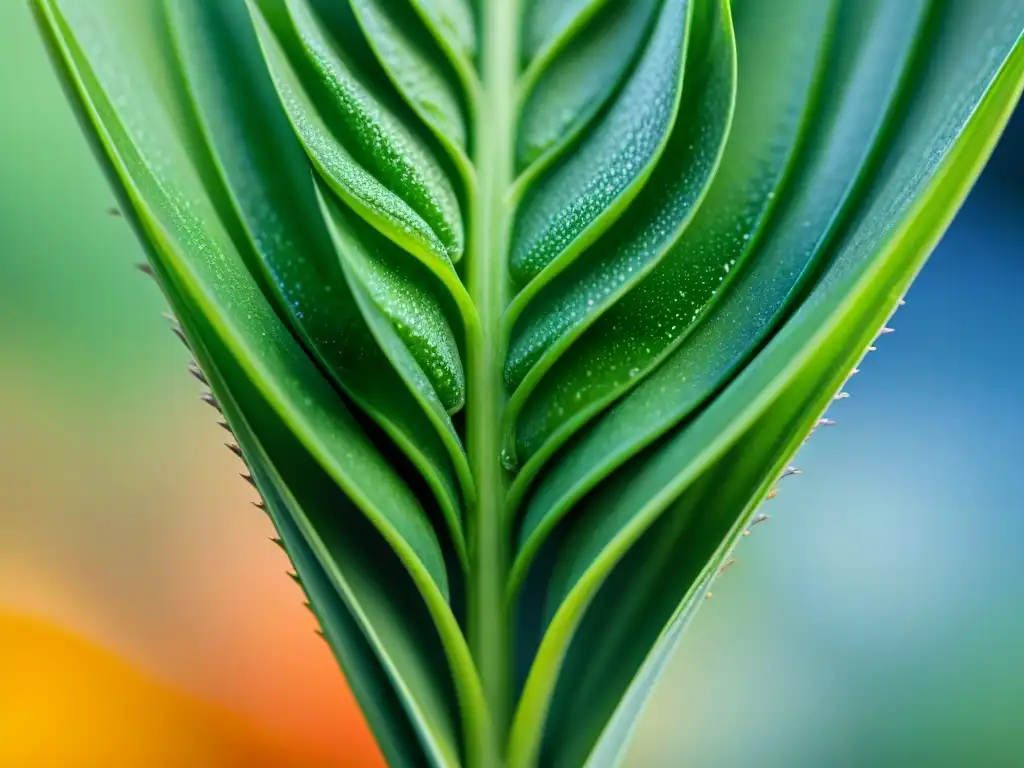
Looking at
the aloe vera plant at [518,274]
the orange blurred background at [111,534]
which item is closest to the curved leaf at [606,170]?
the aloe vera plant at [518,274]

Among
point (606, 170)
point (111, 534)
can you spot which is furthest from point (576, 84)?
point (111, 534)

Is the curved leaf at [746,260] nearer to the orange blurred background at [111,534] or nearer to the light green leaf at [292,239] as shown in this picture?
the light green leaf at [292,239]

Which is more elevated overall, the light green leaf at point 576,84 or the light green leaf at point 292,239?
the light green leaf at point 576,84

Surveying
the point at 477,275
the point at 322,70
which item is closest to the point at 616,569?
the point at 477,275

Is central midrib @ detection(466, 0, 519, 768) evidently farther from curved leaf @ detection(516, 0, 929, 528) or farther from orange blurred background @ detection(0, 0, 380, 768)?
orange blurred background @ detection(0, 0, 380, 768)

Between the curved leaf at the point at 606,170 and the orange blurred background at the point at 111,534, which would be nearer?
the curved leaf at the point at 606,170

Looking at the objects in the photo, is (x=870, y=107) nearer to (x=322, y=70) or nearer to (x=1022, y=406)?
(x=322, y=70)
